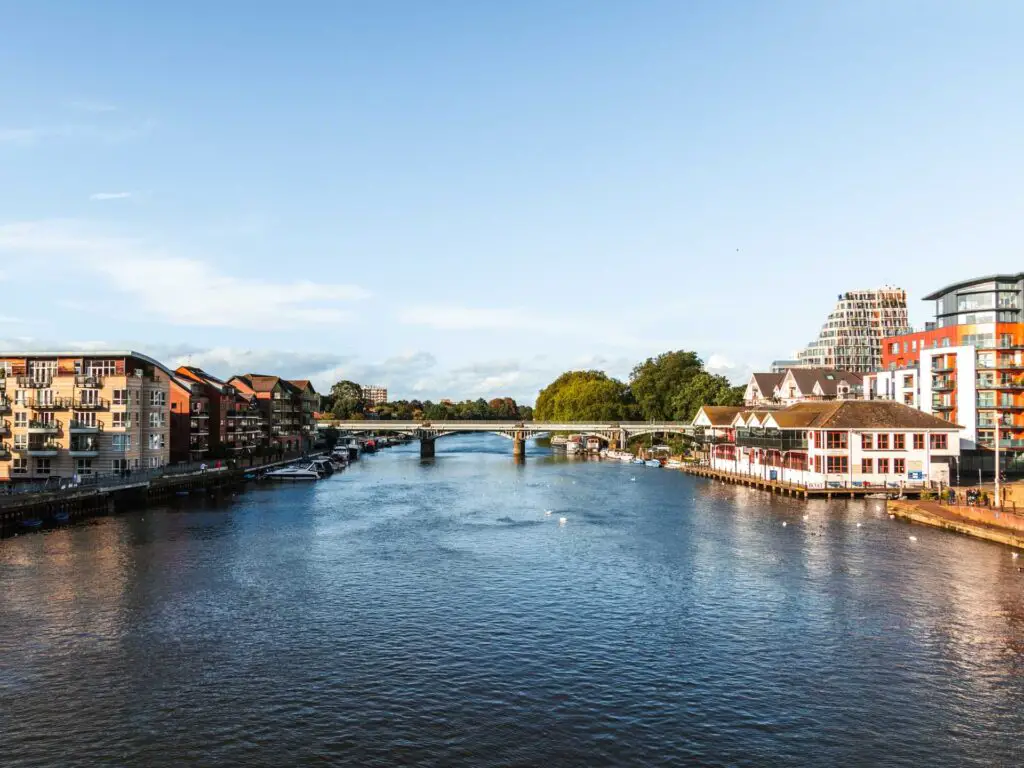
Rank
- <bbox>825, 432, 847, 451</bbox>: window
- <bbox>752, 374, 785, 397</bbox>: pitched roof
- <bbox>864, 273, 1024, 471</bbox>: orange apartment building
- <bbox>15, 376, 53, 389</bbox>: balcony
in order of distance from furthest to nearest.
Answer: <bbox>752, 374, 785, 397</bbox>: pitched roof
<bbox>864, 273, 1024, 471</bbox>: orange apartment building
<bbox>825, 432, 847, 451</bbox>: window
<bbox>15, 376, 53, 389</bbox>: balcony

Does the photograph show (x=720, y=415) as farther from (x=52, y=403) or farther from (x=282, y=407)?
(x=52, y=403)

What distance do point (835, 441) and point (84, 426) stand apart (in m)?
93.4

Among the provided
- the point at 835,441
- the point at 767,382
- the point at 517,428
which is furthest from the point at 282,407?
the point at 835,441

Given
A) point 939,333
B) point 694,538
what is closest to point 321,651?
point 694,538

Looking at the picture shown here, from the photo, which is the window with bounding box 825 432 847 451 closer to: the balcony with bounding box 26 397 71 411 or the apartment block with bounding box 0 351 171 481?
the apartment block with bounding box 0 351 171 481

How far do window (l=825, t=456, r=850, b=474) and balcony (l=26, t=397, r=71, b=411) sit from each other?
3739 inches

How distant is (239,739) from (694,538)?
48809 mm

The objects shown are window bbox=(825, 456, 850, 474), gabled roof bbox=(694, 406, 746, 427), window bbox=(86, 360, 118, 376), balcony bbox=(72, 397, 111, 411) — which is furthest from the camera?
gabled roof bbox=(694, 406, 746, 427)

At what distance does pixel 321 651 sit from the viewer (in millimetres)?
38156

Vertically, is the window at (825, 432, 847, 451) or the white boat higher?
the window at (825, 432, 847, 451)

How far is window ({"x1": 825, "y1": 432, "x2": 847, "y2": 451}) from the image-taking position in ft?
313

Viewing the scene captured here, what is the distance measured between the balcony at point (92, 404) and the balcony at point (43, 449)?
512cm

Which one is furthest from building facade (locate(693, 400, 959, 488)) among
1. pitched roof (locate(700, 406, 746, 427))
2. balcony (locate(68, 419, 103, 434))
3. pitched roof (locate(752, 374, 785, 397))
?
balcony (locate(68, 419, 103, 434))

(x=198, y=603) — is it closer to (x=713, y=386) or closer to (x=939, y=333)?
(x=939, y=333)
